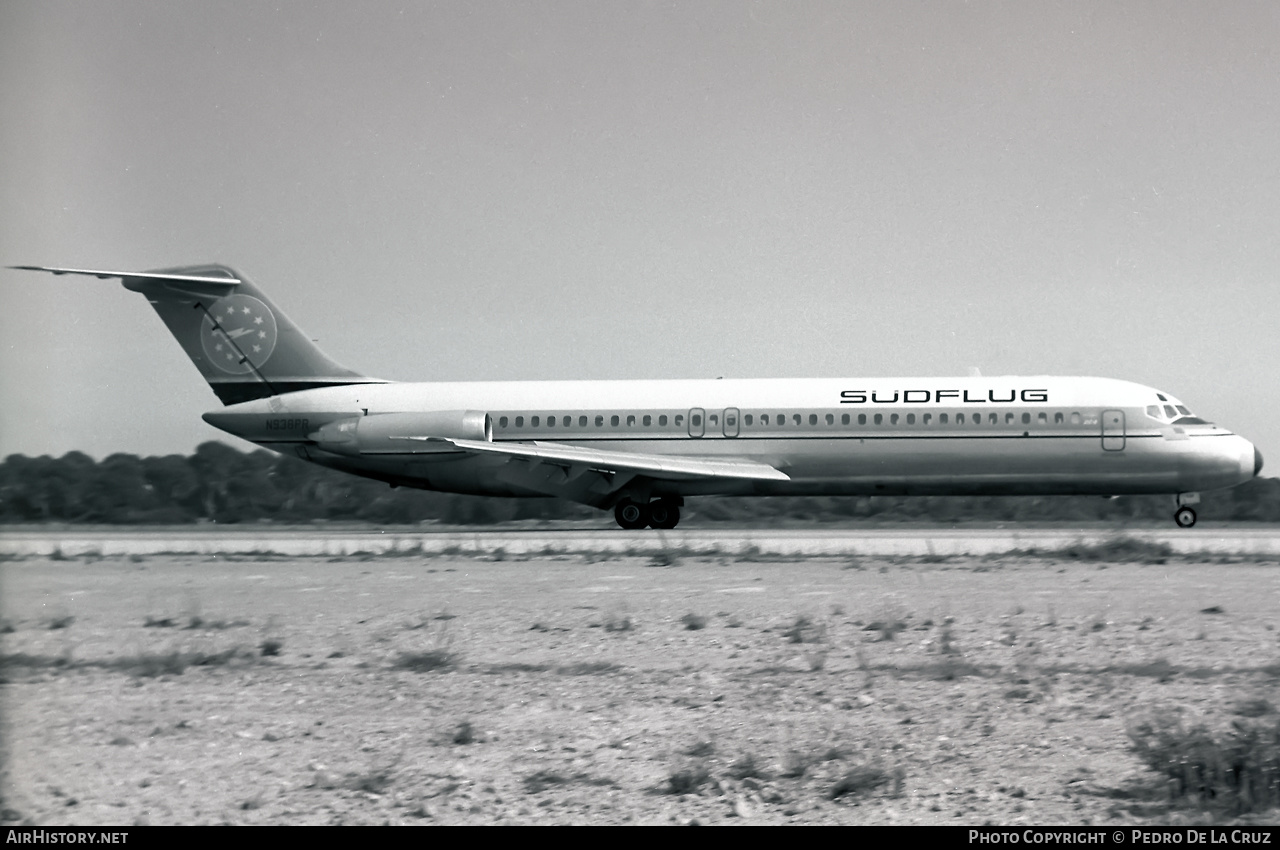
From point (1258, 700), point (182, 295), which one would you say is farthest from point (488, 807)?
point (182, 295)

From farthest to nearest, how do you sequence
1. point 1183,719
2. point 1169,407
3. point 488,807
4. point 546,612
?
point 1169,407, point 546,612, point 1183,719, point 488,807

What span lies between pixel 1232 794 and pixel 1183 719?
1851mm

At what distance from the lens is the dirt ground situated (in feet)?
27.5

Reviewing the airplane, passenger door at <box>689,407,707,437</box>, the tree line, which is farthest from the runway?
the tree line

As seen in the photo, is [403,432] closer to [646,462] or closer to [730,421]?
[646,462]

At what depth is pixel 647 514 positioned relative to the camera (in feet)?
103

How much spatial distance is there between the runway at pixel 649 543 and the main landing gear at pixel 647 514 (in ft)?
2.16

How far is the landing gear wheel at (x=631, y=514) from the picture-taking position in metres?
31.2

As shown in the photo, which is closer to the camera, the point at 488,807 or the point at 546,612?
the point at 488,807

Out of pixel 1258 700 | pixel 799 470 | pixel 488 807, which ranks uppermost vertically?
pixel 799 470

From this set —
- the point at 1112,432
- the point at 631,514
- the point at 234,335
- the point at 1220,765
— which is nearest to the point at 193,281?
the point at 234,335

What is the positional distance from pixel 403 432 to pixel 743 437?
7.86 meters

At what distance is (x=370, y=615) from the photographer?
15703mm
